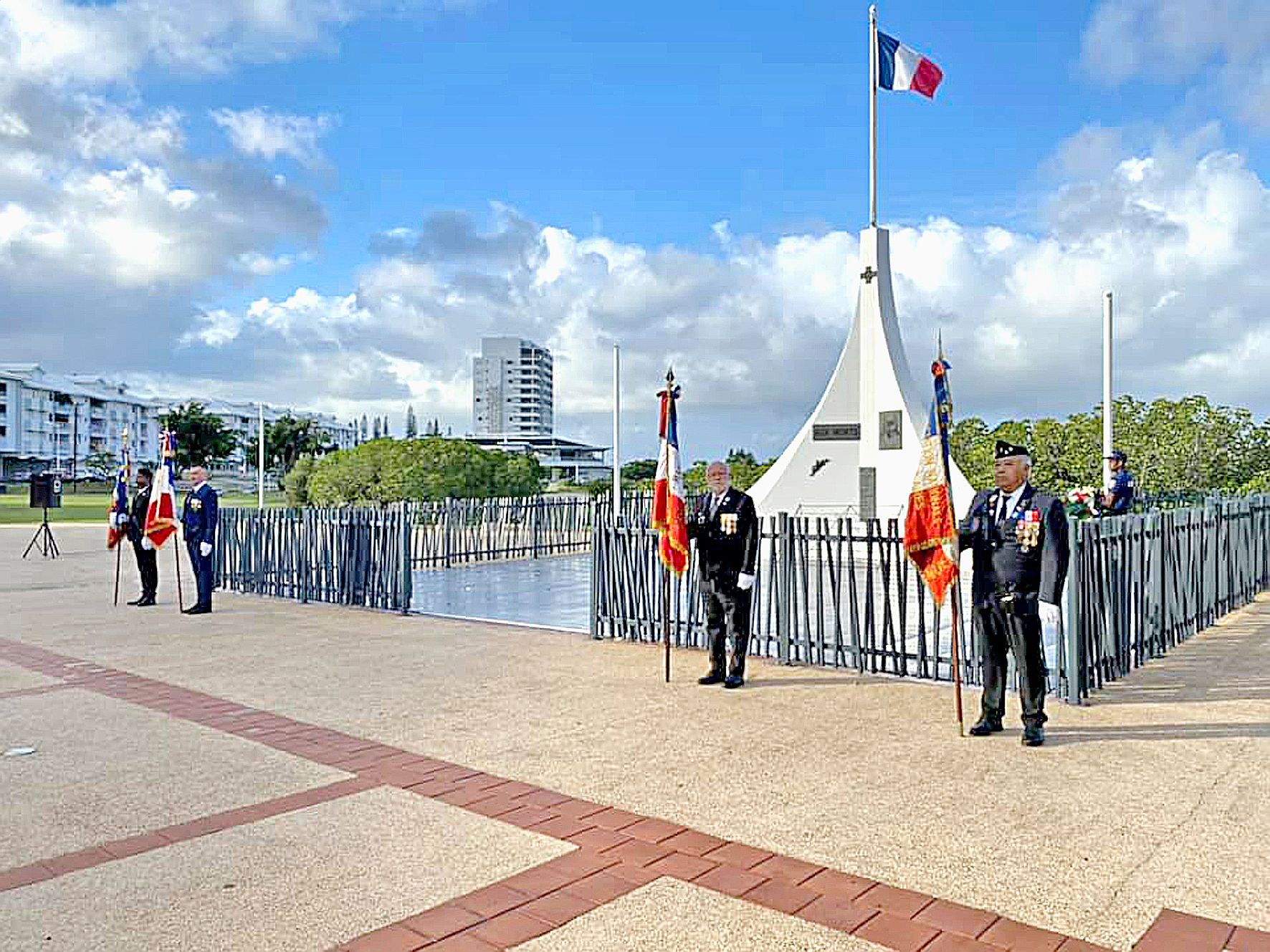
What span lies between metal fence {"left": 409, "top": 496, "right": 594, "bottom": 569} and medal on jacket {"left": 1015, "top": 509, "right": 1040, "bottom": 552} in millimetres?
11595

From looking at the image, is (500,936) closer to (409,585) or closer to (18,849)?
(18,849)

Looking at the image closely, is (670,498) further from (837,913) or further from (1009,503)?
(837,913)

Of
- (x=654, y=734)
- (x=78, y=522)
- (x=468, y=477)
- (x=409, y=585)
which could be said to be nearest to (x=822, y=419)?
(x=409, y=585)

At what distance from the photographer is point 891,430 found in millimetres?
20844

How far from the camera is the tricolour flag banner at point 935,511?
21.0 feet

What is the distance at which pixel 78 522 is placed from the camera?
40375 mm

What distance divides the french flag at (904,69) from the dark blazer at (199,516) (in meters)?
15.7

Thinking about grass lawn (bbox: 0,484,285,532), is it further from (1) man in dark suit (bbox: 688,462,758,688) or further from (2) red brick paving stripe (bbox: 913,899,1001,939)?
(2) red brick paving stripe (bbox: 913,899,1001,939)

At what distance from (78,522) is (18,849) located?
4086 centimetres

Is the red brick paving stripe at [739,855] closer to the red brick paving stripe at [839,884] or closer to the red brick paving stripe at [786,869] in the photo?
the red brick paving stripe at [786,869]

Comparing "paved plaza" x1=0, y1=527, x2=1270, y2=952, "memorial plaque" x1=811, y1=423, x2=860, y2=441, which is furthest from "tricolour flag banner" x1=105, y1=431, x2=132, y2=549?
"memorial plaque" x1=811, y1=423, x2=860, y2=441

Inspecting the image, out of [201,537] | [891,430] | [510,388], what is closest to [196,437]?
[891,430]

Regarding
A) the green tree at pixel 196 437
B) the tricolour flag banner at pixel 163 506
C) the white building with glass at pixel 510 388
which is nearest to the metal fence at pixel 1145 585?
the tricolour flag banner at pixel 163 506

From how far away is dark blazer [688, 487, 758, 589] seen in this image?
7754mm
